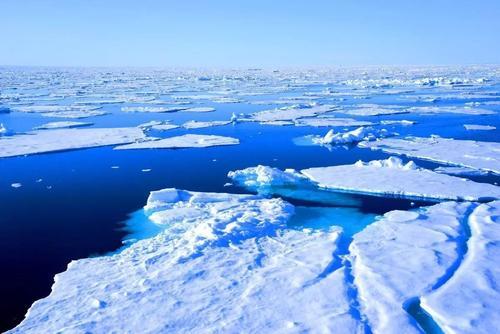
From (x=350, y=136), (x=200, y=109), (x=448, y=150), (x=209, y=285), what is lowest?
(x=200, y=109)

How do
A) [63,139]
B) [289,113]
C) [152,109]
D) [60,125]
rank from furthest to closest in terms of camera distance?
[152,109] < [289,113] < [60,125] < [63,139]

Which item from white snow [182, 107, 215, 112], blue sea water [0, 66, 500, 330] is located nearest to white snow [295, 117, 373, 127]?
blue sea water [0, 66, 500, 330]

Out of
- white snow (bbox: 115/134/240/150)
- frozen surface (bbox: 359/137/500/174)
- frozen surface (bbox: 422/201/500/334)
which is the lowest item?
white snow (bbox: 115/134/240/150)

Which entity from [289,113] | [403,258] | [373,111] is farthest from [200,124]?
[403,258]

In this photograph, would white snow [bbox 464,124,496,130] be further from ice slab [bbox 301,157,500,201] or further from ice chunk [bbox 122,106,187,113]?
ice chunk [bbox 122,106,187,113]

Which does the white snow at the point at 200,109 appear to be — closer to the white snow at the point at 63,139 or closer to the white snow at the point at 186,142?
the white snow at the point at 63,139

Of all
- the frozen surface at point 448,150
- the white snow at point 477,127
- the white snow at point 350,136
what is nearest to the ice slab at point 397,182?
the frozen surface at point 448,150

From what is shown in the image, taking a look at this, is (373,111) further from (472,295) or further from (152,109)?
(472,295)
